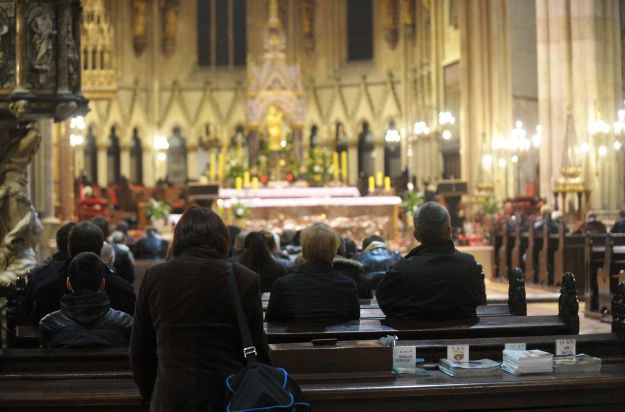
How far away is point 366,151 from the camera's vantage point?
3028 cm

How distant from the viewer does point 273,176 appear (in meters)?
22.0

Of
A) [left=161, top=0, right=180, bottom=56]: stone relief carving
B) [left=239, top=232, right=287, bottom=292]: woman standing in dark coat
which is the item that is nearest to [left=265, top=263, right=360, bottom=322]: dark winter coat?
[left=239, top=232, right=287, bottom=292]: woman standing in dark coat

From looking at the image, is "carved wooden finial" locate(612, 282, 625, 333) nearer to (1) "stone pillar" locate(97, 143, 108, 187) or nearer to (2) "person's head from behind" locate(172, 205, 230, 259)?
(2) "person's head from behind" locate(172, 205, 230, 259)

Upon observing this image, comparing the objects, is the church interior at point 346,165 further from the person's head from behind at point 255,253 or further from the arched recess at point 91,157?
the person's head from behind at point 255,253

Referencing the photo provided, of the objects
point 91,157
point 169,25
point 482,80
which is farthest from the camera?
point 169,25

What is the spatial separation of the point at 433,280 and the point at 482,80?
19.8 meters

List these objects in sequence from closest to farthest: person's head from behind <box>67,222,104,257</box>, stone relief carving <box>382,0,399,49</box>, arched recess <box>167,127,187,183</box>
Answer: person's head from behind <box>67,222,104,257</box>, stone relief carving <box>382,0,399,49</box>, arched recess <box>167,127,187,183</box>

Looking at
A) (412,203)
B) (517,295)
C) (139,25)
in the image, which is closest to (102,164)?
(139,25)

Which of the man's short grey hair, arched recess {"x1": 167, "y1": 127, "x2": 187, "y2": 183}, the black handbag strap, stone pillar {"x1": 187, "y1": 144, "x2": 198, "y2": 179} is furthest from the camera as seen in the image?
arched recess {"x1": 167, "y1": 127, "x2": 187, "y2": 183}

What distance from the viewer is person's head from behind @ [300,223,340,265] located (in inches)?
195

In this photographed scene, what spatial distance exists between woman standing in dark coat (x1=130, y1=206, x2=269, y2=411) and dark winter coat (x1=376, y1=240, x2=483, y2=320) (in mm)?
1600

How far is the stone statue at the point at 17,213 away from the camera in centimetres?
800

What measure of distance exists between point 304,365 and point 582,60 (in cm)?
1570

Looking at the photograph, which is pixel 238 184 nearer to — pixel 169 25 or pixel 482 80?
pixel 482 80
